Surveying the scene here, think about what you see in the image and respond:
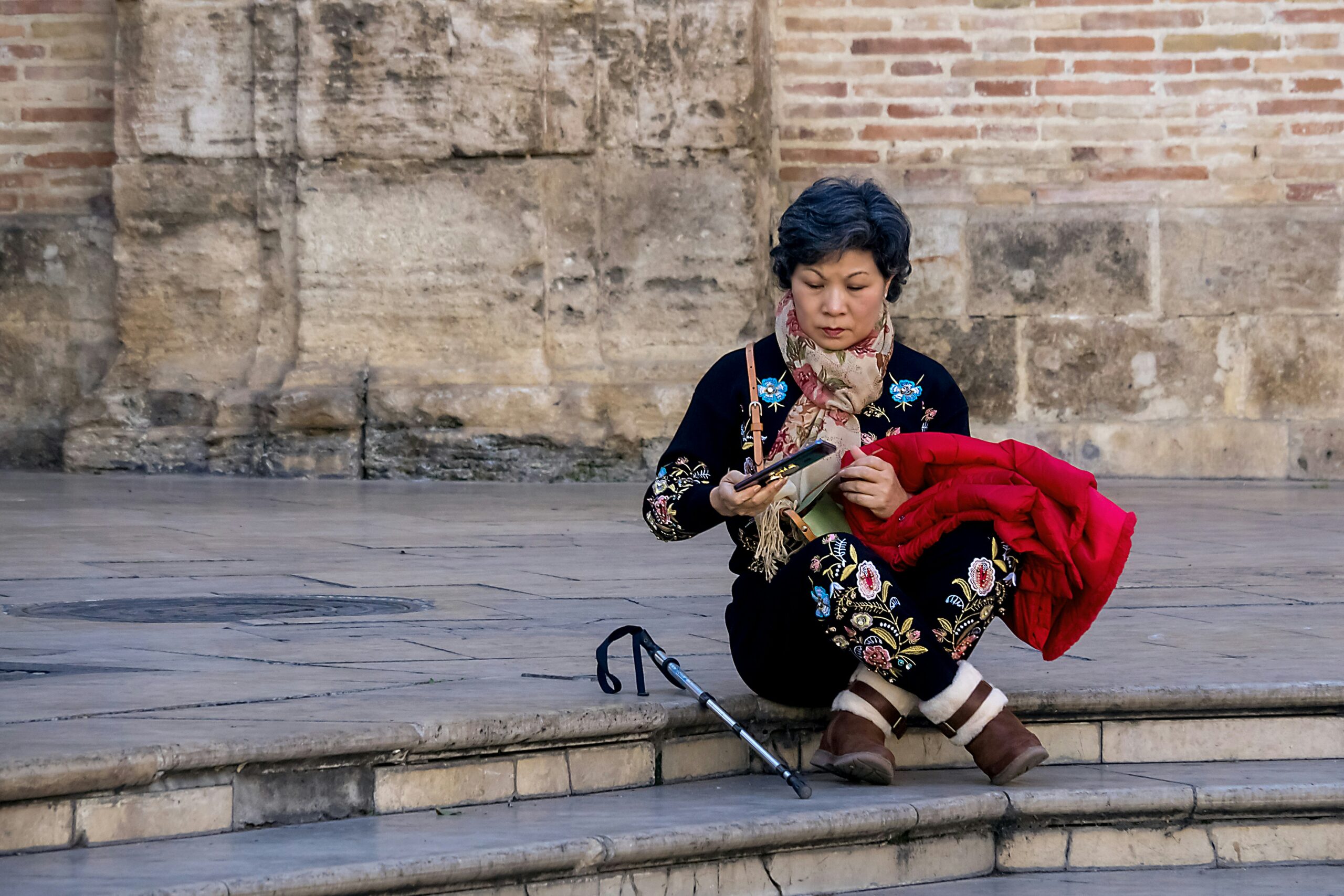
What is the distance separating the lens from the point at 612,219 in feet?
27.3

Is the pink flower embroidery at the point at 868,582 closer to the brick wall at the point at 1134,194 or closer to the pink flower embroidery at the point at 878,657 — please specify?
the pink flower embroidery at the point at 878,657

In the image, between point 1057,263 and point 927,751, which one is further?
point 1057,263

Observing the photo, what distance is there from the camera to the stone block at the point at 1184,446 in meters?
8.54

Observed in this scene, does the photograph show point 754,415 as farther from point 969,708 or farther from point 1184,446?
point 1184,446

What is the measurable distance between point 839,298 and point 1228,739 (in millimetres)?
1198

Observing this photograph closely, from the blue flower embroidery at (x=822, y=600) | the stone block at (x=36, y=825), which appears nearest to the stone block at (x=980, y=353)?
the blue flower embroidery at (x=822, y=600)

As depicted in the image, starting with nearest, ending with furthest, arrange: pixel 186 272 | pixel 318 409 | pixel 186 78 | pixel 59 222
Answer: pixel 318 409 → pixel 186 78 → pixel 186 272 → pixel 59 222

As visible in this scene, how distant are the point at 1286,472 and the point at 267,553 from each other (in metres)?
5.19

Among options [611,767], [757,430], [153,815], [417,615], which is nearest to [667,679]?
[611,767]

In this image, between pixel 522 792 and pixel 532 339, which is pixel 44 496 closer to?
pixel 532 339

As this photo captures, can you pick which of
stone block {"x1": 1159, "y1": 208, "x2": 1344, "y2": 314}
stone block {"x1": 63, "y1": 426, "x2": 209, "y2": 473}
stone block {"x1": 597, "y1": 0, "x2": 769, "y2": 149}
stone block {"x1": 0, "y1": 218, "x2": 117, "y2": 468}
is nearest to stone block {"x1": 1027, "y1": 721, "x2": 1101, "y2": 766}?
stone block {"x1": 597, "y1": 0, "x2": 769, "y2": 149}

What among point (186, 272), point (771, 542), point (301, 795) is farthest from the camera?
point (186, 272)

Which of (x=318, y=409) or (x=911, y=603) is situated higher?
(x=911, y=603)

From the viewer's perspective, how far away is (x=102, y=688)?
3.26 metres
